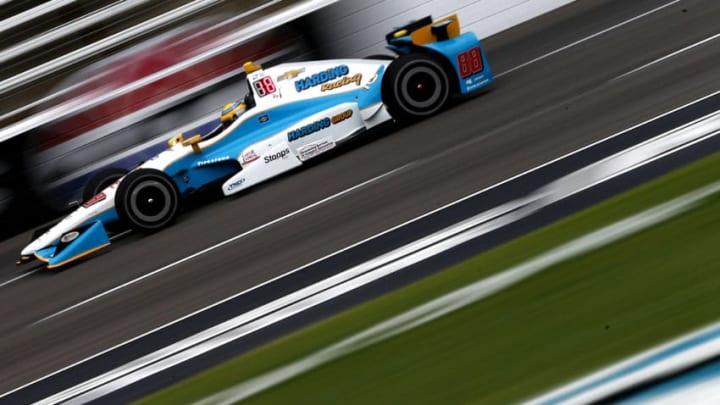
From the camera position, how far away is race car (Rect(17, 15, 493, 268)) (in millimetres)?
9383

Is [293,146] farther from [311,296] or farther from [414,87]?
[311,296]

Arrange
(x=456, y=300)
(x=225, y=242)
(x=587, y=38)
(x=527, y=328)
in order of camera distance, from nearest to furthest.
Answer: (x=527, y=328)
(x=456, y=300)
(x=225, y=242)
(x=587, y=38)

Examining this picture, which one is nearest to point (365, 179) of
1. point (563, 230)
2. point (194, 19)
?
point (563, 230)

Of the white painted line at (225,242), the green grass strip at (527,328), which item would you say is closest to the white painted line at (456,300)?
the green grass strip at (527,328)

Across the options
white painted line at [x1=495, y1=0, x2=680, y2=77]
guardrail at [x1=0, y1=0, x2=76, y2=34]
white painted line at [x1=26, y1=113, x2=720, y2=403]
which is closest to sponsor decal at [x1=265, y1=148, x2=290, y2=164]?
white painted line at [x1=495, y1=0, x2=680, y2=77]

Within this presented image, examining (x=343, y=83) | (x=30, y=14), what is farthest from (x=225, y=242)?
(x=30, y=14)

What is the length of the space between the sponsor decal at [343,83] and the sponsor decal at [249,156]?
91 centimetres

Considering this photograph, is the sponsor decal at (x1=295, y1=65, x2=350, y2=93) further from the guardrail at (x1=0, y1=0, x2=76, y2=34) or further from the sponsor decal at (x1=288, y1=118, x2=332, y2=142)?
the guardrail at (x1=0, y1=0, x2=76, y2=34)

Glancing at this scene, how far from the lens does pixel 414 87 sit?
9758 millimetres

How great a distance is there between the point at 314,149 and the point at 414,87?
1.15 meters

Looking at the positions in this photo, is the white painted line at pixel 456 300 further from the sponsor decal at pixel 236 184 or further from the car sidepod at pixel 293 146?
the sponsor decal at pixel 236 184

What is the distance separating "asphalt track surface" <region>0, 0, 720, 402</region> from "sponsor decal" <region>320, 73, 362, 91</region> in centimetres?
63

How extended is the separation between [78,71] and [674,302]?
37.6 feet

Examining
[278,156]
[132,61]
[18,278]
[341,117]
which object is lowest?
[18,278]
